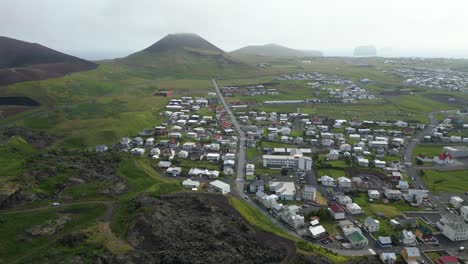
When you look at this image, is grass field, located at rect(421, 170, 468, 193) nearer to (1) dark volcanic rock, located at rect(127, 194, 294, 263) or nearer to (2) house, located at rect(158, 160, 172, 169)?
(1) dark volcanic rock, located at rect(127, 194, 294, 263)

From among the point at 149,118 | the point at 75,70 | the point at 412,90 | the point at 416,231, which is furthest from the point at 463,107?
the point at 75,70

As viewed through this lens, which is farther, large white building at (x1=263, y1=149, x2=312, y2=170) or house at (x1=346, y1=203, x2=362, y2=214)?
large white building at (x1=263, y1=149, x2=312, y2=170)

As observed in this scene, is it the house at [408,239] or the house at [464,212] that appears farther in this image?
the house at [464,212]

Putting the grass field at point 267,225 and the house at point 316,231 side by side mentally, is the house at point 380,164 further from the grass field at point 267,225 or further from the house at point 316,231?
the grass field at point 267,225

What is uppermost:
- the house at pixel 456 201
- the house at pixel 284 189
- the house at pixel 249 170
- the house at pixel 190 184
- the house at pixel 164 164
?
the house at pixel 164 164

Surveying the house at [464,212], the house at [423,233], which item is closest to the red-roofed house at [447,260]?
the house at [423,233]

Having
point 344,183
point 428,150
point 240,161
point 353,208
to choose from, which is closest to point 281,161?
point 240,161

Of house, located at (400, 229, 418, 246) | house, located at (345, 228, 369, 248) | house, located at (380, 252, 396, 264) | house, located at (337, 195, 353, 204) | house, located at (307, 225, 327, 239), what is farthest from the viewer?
house, located at (337, 195, 353, 204)

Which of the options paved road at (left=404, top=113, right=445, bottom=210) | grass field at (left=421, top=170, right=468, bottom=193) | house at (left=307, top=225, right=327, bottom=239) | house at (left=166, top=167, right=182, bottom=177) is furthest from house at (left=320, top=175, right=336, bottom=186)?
house at (left=166, top=167, right=182, bottom=177)
